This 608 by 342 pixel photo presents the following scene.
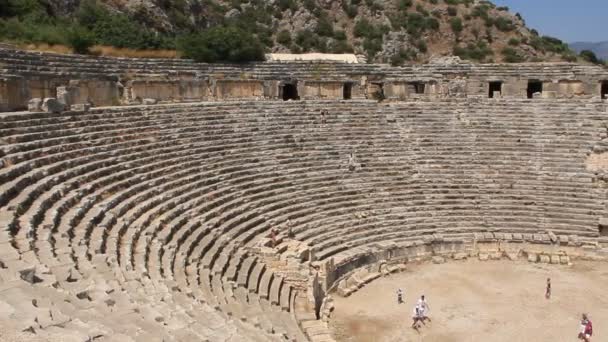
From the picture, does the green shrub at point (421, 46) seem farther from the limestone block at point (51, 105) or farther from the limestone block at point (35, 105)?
the limestone block at point (35, 105)

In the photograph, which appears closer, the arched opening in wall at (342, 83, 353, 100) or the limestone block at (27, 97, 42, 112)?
the limestone block at (27, 97, 42, 112)

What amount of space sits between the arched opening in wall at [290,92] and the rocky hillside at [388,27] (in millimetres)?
15261

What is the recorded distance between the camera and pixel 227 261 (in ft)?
35.7

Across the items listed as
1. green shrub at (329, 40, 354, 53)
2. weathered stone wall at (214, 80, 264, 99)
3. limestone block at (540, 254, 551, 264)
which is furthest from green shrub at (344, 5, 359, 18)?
limestone block at (540, 254, 551, 264)

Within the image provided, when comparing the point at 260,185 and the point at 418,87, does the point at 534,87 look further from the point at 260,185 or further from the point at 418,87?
the point at 260,185

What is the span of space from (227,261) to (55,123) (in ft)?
16.6

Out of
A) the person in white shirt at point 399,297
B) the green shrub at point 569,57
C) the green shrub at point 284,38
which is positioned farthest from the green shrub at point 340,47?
the person in white shirt at point 399,297

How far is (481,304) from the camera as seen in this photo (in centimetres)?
1200

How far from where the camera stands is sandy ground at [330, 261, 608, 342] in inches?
422

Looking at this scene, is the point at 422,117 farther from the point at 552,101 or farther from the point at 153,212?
the point at 153,212

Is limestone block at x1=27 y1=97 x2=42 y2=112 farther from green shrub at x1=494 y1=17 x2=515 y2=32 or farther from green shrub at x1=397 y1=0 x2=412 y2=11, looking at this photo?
green shrub at x1=494 y1=17 x2=515 y2=32

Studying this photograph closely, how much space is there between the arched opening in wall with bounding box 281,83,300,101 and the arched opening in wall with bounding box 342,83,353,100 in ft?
5.96

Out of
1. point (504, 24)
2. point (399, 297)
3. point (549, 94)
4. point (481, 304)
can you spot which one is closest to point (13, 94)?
point (399, 297)

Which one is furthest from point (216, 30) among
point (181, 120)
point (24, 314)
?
point (24, 314)
